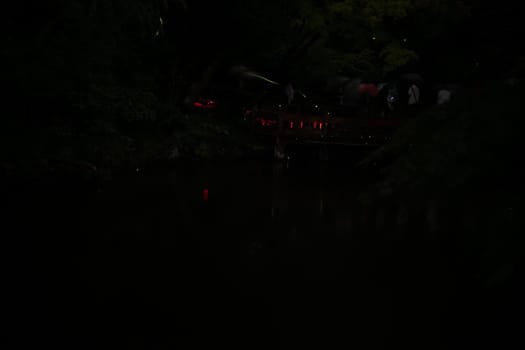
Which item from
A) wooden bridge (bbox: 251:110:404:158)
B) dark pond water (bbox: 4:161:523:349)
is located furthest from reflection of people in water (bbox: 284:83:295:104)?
dark pond water (bbox: 4:161:523:349)

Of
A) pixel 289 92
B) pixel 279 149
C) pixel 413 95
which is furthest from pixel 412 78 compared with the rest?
pixel 279 149

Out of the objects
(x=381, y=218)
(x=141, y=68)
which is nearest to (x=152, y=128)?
(x=141, y=68)

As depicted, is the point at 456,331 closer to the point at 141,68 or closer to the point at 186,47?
the point at 141,68

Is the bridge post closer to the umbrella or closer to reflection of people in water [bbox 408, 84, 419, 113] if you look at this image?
reflection of people in water [bbox 408, 84, 419, 113]

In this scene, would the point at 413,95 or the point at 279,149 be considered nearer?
the point at 279,149

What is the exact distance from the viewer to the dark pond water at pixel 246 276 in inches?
217

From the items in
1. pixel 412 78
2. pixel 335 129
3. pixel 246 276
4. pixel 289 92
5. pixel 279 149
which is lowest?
pixel 246 276

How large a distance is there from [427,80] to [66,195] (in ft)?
69.2

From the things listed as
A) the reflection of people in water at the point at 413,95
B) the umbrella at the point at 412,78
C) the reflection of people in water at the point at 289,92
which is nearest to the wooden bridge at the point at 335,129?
the reflection of people in water at the point at 413,95

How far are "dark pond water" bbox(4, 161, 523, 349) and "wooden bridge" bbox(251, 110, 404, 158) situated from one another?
32.0 feet

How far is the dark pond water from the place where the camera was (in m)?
5.50

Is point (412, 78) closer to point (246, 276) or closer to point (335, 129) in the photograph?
point (335, 129)

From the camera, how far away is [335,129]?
72.6ft

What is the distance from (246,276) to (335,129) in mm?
15519
